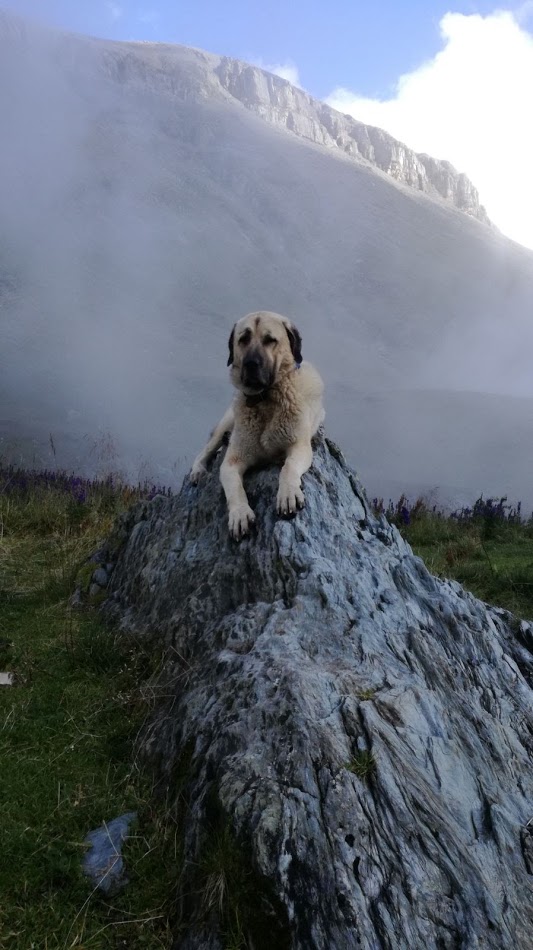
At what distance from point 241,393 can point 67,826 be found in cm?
318

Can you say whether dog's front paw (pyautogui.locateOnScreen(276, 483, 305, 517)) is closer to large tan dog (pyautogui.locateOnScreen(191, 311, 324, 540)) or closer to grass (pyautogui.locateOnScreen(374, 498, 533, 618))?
large tan dog (pyautogui.locateOnScreen(191, 311, 324, 540))

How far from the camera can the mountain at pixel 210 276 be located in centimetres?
1820

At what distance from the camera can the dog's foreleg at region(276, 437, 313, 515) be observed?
429cm

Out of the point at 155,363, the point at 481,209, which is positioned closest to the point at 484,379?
the point at 155,363

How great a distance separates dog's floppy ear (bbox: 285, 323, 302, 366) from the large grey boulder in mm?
936

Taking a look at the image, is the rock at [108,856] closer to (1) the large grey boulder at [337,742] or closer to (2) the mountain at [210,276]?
(1) the large grey boulder at [337,742]

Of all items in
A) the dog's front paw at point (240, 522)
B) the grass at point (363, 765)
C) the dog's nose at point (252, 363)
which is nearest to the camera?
the grass at point (363, 765)

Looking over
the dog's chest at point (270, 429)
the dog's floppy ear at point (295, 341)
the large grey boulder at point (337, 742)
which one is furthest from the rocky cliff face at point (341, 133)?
the large grey boulder at point (337, 742)

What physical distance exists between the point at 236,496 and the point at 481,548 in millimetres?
6097

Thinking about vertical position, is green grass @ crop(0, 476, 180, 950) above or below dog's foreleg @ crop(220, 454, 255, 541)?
below

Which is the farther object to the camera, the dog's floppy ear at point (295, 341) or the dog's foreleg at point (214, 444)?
the dog's foreleg at point (214, 444)

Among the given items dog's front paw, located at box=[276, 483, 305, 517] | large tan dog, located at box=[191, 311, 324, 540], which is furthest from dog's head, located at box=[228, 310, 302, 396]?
dog's front paw, located at box=[276, 483, 305, 517]

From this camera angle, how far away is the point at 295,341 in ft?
16.5

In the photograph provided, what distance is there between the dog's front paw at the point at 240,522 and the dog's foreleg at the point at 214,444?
134cm
